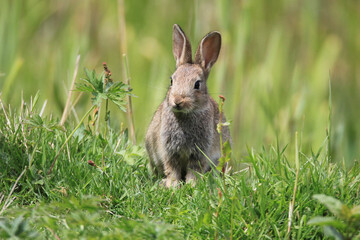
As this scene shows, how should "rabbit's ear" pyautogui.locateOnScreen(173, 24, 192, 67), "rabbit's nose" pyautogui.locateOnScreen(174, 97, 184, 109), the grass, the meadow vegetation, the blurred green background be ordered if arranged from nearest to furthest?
the grass < the meadow vegetation < "rabbit's nose" pyautogui.locateOnScreen(174, 97, 184, 109) < "rabbit's ear" pyautogui.locateOnScreen(173, 24, 192, 67) < the blurred green background

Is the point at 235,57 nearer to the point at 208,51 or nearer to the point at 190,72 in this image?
the point at 208,51

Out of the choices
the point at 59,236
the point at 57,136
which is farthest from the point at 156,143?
the point at 59,236

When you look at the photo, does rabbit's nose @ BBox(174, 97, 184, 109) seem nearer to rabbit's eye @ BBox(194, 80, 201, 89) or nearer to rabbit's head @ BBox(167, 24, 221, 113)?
rabbit's head @ BBox(167, 24, 221, 113)

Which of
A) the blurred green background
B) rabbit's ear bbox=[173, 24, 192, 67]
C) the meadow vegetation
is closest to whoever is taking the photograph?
the meadow vegetation

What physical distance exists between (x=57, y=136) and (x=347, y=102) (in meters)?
3.24

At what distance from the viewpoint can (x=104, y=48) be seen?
25.1 feet

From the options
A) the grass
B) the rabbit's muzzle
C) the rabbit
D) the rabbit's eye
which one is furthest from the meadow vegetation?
the rabbit's eye

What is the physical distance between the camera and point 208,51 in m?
5.10

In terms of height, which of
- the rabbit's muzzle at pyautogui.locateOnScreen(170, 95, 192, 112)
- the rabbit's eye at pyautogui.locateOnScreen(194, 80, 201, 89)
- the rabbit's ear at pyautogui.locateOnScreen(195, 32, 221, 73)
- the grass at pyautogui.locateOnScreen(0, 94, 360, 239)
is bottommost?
the grass at pyautogui.locateOnScreen(0, 94, 360, 239)

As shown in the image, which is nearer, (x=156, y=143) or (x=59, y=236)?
(x=59, y=236)

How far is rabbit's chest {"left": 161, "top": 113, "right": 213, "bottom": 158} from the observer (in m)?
4.73

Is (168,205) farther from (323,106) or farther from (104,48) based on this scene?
(104,48)

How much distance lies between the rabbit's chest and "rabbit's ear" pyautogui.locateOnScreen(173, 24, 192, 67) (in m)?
0.64

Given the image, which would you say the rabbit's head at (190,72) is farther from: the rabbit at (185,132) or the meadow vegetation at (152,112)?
the meadow vegetation at (152,112)
